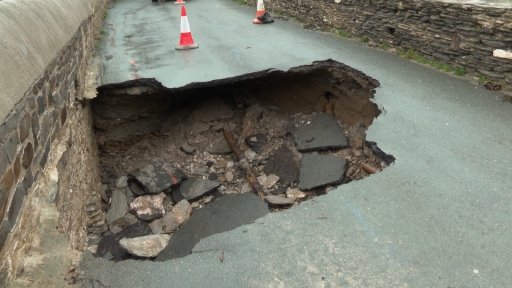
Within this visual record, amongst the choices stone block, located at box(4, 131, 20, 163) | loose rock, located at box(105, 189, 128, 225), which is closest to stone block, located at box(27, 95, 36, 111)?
stone block, located at box(4, 131, 20, 163)

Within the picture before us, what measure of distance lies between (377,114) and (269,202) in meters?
1.80

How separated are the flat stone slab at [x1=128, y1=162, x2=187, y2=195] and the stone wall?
4.24 metres

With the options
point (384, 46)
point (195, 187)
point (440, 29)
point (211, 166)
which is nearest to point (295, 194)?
point (195, 187)

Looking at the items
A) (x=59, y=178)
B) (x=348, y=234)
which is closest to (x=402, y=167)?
(x=348, y=234)

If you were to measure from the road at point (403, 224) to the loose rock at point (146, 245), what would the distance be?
0.40m

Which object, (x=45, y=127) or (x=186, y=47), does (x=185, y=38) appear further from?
(x=45, y=127)

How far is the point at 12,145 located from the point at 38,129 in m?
0.69

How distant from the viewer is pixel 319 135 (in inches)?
211

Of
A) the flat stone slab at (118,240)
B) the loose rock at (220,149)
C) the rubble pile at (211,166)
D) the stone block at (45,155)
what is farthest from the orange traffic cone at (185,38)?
the stone block at (45,155)

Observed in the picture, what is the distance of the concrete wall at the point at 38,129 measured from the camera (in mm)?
2307

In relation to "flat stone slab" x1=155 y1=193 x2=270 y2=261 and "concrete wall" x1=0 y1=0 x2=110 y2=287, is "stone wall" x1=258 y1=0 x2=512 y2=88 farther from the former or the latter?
"concrete wall" x1=0 y1=0 x2=110 y2=287

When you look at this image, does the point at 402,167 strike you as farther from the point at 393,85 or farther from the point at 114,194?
the point at 114,194

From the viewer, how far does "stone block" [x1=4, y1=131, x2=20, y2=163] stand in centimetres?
227

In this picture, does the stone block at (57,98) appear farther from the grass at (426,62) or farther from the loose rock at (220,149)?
the grass at (426,62)
